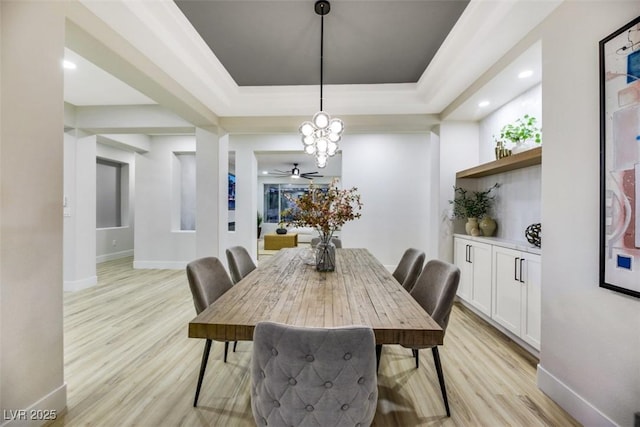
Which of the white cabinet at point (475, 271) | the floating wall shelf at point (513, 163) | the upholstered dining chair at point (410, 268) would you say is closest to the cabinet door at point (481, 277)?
the white cabinet at point (475, 271)

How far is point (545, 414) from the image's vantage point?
66.8 inches

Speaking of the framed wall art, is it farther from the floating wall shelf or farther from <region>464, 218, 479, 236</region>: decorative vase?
<region>464, 218, 479, 236</region>: decorative vase

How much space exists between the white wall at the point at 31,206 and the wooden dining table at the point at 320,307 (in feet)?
3.25

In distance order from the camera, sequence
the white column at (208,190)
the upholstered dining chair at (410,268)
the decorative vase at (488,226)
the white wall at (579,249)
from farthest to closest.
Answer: the white column at (208,190), the decorative vase at (488,226), the upholstered dining chair at (410,268), the white wall at (579,249)

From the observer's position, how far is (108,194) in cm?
706

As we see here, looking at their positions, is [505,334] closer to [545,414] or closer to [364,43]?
[545,414]

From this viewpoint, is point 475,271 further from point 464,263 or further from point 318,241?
point 318,241

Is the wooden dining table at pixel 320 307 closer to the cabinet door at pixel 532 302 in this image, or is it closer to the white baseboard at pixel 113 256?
the cabinet door at pixel 532 302

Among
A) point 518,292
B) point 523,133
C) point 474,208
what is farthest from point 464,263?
point 523,133

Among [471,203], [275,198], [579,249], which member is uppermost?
[275,198]

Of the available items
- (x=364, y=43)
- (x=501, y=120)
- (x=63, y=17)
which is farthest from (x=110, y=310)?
(x=501, y=120)

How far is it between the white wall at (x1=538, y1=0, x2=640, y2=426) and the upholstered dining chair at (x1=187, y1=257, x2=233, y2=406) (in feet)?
6.96

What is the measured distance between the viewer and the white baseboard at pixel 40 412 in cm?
139

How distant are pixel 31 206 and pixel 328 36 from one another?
244 centimetres
